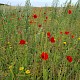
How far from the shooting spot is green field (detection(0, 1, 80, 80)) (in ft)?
6.81

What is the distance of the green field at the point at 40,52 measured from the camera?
81.8 inches

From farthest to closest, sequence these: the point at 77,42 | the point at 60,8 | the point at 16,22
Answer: the point at 60,8, the point at 16,22, the point at 77,42

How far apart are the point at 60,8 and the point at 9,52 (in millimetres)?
2386

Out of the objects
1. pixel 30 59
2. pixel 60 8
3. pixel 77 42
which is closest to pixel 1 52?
pixel 30 59

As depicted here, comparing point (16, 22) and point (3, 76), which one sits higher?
point (16, 22)

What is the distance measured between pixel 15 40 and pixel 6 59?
72 centimetres

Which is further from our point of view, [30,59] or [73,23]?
[73,23]

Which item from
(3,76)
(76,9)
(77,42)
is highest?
(76,9)

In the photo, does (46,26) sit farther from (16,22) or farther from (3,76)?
(3,76)

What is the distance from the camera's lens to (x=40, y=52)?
2.38 metres

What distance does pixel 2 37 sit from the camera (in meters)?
3.23

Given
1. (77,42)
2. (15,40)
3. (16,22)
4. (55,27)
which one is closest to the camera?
(77,42)

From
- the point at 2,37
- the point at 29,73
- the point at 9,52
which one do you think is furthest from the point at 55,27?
the point at 29,73

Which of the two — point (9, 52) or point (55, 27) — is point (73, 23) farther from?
point (9, 52)
